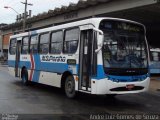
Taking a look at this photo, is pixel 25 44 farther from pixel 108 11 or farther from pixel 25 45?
pixel 108 11

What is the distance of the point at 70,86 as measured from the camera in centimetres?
1306

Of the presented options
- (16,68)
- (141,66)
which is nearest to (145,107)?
(141,66)

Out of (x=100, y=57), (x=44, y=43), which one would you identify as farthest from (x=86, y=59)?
(x=44, y=43)

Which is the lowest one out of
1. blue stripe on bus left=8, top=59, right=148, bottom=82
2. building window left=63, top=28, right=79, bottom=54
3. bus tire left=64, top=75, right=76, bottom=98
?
bus tire left=64, top=75, right=76, bottom=98

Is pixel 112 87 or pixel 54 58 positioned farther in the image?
pixel 54 58

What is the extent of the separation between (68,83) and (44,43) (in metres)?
2.96

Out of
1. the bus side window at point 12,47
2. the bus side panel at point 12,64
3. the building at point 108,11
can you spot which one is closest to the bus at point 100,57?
the bus side panel at point 12,64

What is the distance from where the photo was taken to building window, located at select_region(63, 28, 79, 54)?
12.7 m

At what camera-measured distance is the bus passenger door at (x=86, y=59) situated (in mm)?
11594

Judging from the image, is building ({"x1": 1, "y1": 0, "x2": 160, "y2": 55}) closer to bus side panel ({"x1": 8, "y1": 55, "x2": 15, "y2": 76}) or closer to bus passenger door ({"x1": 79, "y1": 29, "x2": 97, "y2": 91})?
bus side panel ({"x1": 8, "y1": 55, "x2": 15, "y2": 76})

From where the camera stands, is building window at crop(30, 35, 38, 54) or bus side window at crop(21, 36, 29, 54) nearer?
building window at crop(30, 35, 38, 54)

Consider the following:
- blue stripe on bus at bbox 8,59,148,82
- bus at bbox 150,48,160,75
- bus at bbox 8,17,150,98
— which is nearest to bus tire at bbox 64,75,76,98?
bus at bbox 8,17,150,98

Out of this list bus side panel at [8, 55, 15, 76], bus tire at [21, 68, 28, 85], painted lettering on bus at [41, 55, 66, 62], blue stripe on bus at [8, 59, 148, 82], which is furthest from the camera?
bus side panel at [8, 55, 15, 76]

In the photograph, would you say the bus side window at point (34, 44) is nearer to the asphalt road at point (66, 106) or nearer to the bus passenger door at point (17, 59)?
the bus passenger door at point (17, 59)
